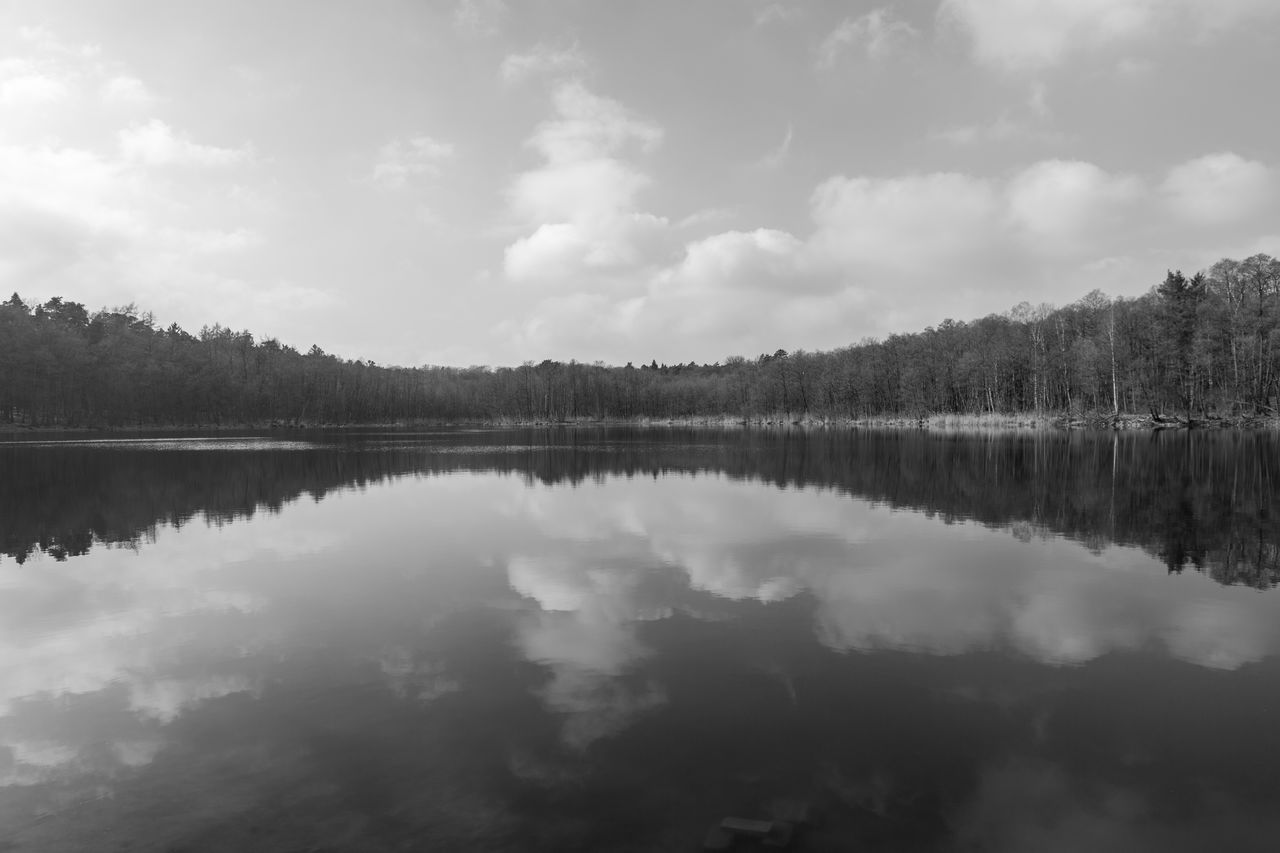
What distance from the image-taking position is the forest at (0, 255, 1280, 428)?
195 feet

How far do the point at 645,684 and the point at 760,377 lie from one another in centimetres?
11333

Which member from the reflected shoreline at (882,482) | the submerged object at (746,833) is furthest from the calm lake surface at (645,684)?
the reflected shoreline at (882,482)

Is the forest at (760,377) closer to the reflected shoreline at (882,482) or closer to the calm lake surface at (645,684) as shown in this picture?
the reflected shoreline at (882,482)

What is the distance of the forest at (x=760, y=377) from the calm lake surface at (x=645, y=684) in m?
56.0

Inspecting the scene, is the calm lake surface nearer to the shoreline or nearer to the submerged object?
the submerged object

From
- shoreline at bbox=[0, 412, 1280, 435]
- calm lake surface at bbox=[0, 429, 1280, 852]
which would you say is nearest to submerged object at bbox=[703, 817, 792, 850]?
calm lake surface at bbox=[0, 429, 1280, 852]

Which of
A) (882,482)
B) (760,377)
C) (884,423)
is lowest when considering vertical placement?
(882,482)

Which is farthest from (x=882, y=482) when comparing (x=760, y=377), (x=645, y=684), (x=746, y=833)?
(x=760, y=377)

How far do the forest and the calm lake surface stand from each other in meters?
56.0

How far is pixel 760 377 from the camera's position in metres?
118

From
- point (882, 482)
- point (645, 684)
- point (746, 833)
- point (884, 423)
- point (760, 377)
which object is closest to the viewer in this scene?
point (746, 833)

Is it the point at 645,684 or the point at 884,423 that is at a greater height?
the point at 884,423

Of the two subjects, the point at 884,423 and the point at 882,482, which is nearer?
the point at 882,482

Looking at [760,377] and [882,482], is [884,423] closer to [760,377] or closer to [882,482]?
[760,377]
